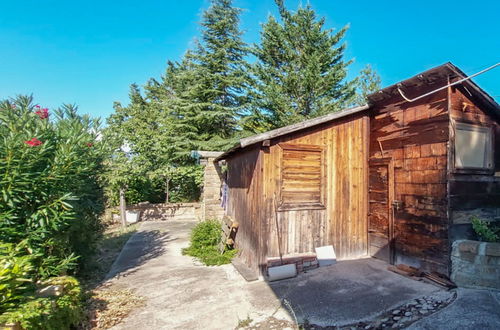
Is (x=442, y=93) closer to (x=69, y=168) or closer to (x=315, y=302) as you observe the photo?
(x=315, y=302)

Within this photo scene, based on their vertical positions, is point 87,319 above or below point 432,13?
below

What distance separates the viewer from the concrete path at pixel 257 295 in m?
3.46

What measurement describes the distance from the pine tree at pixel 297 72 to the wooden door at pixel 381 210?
8.27 m

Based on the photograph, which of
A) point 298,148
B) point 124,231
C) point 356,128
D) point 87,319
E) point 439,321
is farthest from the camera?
point 124,231

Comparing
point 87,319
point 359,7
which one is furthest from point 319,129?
point 359,7

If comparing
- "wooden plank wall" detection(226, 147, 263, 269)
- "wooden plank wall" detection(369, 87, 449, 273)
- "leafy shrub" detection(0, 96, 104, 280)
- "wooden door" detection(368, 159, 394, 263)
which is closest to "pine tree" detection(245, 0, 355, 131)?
"wooden plank wall" detection(226, 147, 263, 269)

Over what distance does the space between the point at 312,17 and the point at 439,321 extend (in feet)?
52.4

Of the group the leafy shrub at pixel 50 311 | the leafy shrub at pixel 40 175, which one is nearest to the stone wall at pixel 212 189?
the leafy shrub at pixel 40 175

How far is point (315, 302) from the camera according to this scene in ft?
12.5

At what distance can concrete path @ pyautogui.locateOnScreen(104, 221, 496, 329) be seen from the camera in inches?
136

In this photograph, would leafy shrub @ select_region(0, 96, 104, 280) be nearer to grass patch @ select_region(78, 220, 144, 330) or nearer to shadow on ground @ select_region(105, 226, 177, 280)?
grass patch @ select_region(78, 220, 144, 330)

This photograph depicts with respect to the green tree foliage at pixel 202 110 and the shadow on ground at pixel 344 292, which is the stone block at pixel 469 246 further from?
the green tree foliage at pixel 202 110

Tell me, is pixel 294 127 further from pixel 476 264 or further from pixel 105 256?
pixel 105 256

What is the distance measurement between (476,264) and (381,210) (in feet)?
5.88
